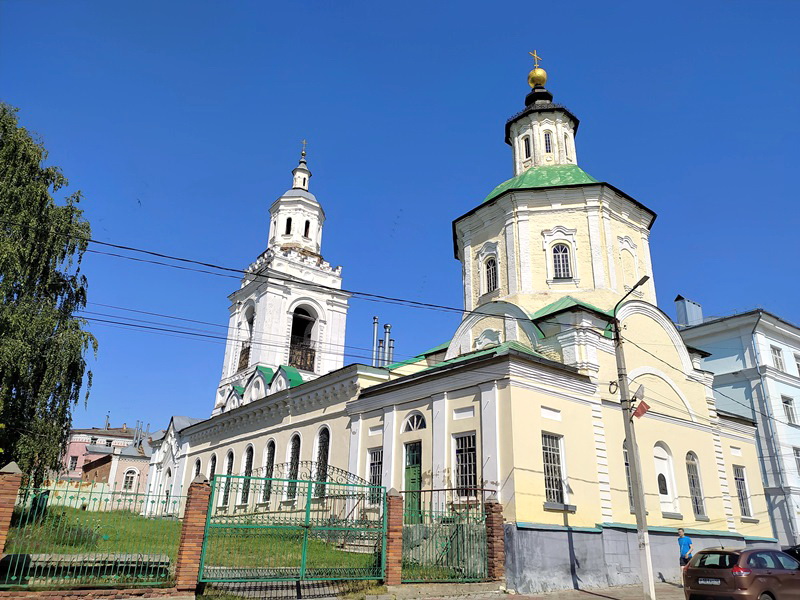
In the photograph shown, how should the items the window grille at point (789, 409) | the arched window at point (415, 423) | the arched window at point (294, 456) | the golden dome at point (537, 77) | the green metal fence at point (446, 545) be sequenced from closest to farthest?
the green metal fence at point (446, 545) < the arched window at point (415, 423) < the arched window at point (294, 456) < the golden dome at point (537, 77) < the window grille at point (789, 409)

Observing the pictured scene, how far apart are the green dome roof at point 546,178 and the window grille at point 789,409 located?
16421 mm

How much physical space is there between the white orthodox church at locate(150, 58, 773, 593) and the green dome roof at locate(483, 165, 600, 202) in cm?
11

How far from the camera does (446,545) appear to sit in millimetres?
14836

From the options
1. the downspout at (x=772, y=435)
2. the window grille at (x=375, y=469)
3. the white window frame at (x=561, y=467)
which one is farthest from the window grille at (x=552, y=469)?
the downspout at (x=772, y=435)

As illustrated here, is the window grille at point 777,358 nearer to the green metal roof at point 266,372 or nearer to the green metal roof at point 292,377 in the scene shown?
the green metal roof at point 292,377

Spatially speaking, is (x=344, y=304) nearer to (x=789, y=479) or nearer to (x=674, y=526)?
(x=674, y=526)

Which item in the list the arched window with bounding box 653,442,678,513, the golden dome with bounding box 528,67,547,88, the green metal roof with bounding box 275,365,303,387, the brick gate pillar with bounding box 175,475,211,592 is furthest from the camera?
the golden dome with bounding box 528,67,547,88

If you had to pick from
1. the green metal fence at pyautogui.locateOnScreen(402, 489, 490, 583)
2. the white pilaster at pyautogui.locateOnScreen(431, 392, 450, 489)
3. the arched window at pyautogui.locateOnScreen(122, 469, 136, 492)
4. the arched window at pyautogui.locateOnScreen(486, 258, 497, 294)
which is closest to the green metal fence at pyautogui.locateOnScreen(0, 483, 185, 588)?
the green metal fence at pyautogui.locateOnScreen(402, 489, 490, 583)

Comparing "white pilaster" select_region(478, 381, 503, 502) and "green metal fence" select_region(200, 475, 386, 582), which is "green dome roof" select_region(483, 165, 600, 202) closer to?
"white pilaster" select_region(478, 381, 503, 502)

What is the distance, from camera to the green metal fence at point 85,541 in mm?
9859

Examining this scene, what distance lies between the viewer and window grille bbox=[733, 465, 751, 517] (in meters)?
24.1

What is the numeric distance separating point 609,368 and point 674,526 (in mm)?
5609

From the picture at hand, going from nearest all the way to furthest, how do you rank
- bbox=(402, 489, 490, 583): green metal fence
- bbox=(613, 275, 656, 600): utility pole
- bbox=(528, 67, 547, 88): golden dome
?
bbox=(613, 275, 656, 600): utility pole < bbox=(402, 489, 490, 583): green metal fence < bbox=(528, 67, 547, 88): golden dome

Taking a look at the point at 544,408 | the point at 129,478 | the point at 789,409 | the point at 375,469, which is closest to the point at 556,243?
the point at 544,408
